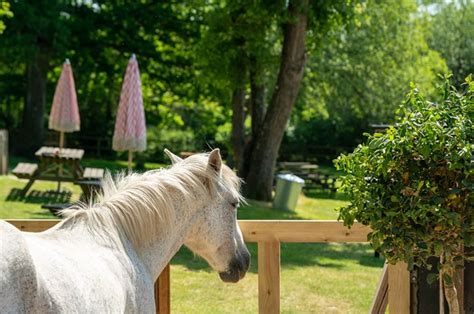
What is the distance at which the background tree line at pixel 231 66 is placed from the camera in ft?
61.4

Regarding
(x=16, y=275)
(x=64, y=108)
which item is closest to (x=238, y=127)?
(x=64, y=108)

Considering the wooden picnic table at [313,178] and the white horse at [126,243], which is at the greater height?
the white horse at [126,243]

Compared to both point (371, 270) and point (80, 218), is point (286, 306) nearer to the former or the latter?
point (371, 270)

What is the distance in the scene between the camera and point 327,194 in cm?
2512

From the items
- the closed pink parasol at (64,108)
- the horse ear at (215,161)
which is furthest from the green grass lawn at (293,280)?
the horse ear at (215,161)

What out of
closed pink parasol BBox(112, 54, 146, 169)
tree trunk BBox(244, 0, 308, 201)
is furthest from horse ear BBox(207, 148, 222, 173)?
tree trunk BBox(244, 0, 308, 201)

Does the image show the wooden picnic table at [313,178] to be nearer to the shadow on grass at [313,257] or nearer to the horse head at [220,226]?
the shadow on grass at [313,257]

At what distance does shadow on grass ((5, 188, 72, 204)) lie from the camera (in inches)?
574

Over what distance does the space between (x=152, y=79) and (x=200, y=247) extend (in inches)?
1034

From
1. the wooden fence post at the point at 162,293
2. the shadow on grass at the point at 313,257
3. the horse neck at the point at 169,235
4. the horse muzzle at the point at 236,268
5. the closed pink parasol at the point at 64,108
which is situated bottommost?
the shadow on grass at the point at 313,257

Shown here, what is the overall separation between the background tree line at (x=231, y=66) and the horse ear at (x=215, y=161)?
45.6ft

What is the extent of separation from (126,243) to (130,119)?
9.16 metres

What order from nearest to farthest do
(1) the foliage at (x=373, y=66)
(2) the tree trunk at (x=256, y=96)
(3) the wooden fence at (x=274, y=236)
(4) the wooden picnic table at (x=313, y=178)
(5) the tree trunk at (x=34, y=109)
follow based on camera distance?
(3) the wooden fence at (x=274, y=236), (2) the tree trunk at (x=256, y=96), (4) the wooden picnic table at (x=313, y=178), (1) the foliage at (x=373, y=66), (5) the tree trunk at (x=34, y=109)

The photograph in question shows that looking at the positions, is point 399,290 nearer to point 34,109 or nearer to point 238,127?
point 238,127
